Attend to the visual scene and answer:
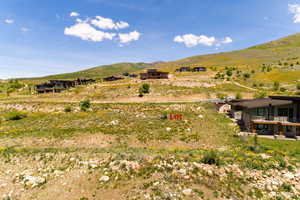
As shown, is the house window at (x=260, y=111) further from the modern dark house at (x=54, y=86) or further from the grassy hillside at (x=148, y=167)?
the modern dark house at (x=54, y=86)

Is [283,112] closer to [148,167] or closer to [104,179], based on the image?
[148,167]

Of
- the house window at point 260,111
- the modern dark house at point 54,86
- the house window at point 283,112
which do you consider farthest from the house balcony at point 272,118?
the modern dark house at point 54,86

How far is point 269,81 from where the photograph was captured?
222ft

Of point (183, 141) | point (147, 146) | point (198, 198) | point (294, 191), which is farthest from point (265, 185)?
point (147, 146)

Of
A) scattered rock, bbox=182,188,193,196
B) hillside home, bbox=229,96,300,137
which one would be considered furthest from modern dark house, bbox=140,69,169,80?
scattered rock, bbox=182,188,193,196

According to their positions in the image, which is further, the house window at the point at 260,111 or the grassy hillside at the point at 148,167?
the house window at the point at 260,111

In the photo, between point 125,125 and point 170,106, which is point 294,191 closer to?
point 125,125

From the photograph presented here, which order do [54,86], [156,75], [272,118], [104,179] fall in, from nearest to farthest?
[104,179] → [272,118] → [54,86] → [156,75]

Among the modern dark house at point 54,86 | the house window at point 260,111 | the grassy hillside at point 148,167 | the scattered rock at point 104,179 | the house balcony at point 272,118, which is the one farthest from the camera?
the modern dark house at point 54,86

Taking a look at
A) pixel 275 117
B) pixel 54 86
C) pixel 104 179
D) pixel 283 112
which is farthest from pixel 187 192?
pixel 54 86

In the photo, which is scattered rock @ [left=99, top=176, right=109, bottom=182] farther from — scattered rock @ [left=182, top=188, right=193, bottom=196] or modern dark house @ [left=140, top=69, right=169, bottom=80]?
modern dark house @ [left=140, top=69, right=169, bottom=80]

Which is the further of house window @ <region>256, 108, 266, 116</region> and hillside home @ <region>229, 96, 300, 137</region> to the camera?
house window @ <region>256, 108, 266, 116</region>

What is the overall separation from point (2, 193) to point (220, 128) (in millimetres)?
28989

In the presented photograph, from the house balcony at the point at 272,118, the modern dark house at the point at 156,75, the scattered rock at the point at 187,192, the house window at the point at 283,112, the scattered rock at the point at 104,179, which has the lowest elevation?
the scattered rock at the point at 187,192
